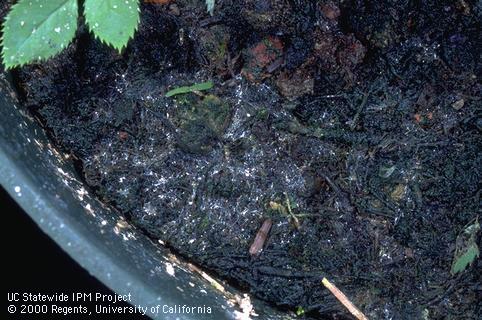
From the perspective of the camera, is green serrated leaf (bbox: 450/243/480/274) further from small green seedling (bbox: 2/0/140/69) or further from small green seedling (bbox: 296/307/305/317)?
small green seedling (bbox: 2/0/140/69)

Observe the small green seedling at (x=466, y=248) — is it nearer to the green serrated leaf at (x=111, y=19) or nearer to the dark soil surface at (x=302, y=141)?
the dark soil surface at (x=302, y=141)

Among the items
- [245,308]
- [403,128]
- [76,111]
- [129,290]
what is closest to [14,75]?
[76,111]

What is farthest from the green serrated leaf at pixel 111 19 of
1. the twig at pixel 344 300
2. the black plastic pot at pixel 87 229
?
the twig at pixel 344 300

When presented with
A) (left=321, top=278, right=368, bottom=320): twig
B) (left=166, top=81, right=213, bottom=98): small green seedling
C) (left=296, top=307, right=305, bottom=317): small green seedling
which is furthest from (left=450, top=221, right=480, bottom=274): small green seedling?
(left=166, top=81, right=213, bottom=98): small green seedling

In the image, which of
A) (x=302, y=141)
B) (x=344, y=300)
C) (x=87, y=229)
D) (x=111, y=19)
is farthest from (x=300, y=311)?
(x=111, y=19)

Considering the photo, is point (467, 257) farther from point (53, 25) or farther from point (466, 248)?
point (53, 25)

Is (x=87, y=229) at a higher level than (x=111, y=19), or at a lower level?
lower

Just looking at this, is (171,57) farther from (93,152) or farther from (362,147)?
(362,147)
